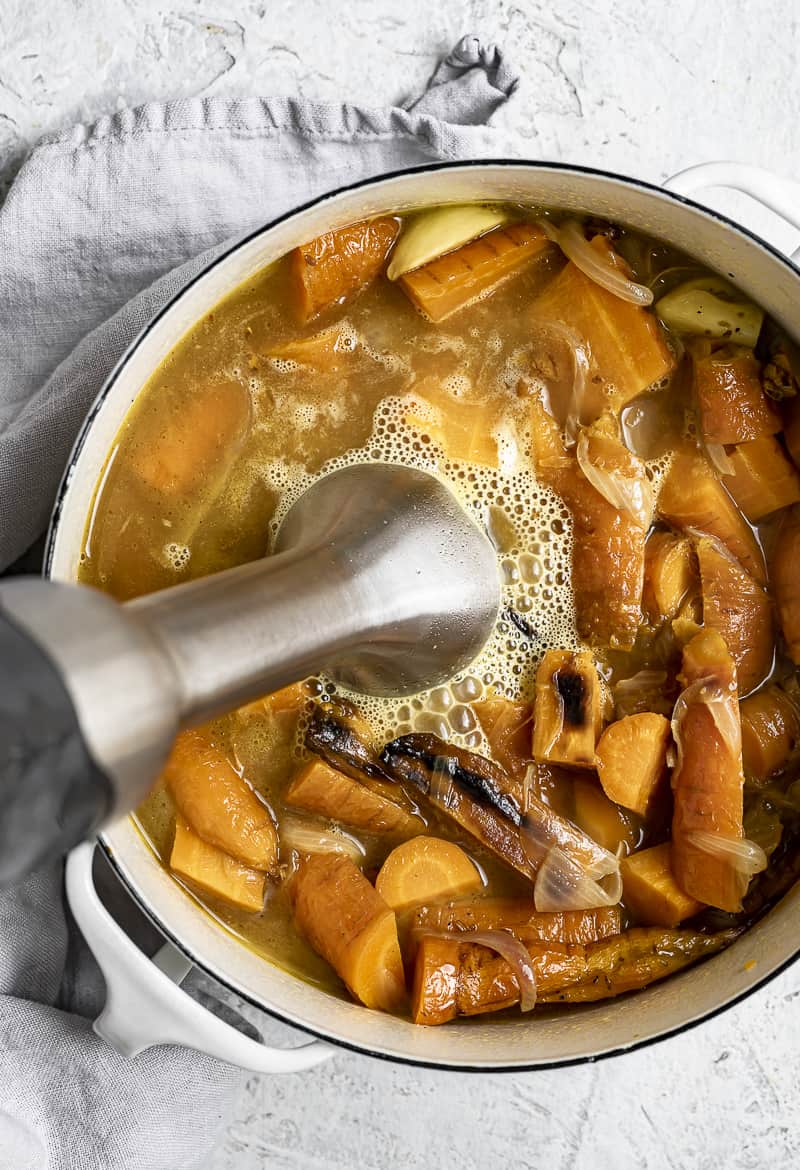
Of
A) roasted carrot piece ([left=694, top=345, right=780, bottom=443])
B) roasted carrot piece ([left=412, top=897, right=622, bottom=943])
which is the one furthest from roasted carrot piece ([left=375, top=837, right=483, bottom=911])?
roasted carrot piece ([left=694, top=345, right=780, bottom=443])

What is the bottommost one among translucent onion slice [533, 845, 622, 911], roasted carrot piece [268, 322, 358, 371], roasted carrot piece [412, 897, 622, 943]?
roasted carrot piece [412, 897, 622, 943]

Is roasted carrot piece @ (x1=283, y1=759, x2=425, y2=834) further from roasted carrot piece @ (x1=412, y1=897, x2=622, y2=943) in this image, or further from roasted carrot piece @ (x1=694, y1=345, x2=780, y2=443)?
roasted carrot piece @ (x1=694, y1=345, x2=780, y2=443)

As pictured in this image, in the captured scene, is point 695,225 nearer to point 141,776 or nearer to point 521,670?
point 521,670

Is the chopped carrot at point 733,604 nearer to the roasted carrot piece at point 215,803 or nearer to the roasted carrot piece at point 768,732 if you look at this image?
the roasted carrot piece at point 768,732

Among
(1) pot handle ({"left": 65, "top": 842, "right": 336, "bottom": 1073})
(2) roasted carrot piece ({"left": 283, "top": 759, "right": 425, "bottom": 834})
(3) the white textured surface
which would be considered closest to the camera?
(1) pot handle ({"left": 65, "top": 842, "right": 336, "bottom": 1073})

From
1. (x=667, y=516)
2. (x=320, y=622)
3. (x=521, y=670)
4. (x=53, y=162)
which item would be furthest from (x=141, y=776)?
(x=53, y=162)

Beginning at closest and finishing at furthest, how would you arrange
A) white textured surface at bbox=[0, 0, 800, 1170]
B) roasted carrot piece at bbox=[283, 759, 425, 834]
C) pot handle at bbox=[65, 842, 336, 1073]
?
pot handle at bbox=[65, 842, 336, 1073] → roasted carrot piece at bbox=[283, 759, 425, 834] → white textured surface at bbox=[0, 0, 800, 1170]
